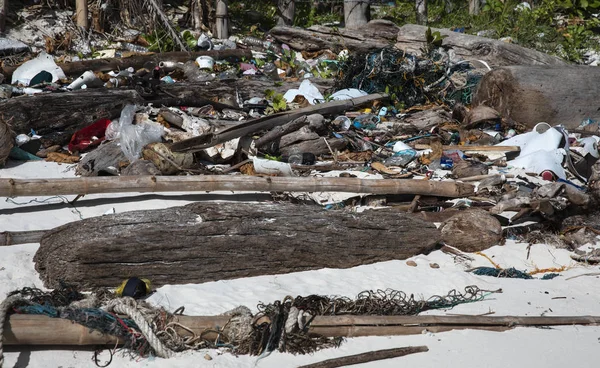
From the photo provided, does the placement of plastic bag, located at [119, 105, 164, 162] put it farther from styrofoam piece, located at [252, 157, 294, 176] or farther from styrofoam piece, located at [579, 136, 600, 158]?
styrofoam piece, located at [579, 136, 600, 158]

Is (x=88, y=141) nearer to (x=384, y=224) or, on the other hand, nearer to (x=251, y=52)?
(x=384, y=224)

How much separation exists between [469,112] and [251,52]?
4.11m

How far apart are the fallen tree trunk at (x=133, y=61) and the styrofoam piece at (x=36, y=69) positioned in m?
0.15

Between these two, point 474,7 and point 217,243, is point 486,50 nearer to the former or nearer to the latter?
point 474,7

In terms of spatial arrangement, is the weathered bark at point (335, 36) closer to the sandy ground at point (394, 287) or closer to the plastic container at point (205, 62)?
the plastic container at point (205, 62)

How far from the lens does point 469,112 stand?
30.0 feet

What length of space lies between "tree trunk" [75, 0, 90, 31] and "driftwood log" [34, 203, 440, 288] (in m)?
7.07

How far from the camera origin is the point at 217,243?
190 inches

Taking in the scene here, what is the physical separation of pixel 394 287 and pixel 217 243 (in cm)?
132

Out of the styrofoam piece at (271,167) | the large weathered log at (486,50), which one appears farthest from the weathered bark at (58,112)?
the large weathered log at (486,50)

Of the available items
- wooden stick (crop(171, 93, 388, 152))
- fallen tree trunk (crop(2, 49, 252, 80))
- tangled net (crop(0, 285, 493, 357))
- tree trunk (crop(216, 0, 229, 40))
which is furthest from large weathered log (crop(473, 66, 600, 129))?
tangled net (crop(0, 285, 493, 357))

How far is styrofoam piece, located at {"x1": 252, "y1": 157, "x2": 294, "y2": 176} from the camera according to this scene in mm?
6840

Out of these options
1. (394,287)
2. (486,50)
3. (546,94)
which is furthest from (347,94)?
(394,287)

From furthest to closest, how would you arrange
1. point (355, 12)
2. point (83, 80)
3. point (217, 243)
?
point (355, 12)
point (83, 80)
point (217, 243)
